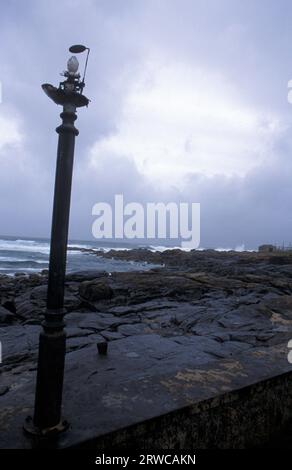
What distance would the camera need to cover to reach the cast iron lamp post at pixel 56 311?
2178mm

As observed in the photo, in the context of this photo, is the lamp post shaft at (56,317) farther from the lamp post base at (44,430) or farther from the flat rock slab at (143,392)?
the flat rock slab at (143,392)

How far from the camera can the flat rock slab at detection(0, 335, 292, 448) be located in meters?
2.27

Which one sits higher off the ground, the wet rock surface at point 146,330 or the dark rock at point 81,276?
the dark rock at point 81,276

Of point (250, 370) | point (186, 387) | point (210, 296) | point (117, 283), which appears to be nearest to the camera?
point (186, 387)

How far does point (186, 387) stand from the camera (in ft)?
9.24

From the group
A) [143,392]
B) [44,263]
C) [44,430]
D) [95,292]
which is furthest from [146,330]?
[44,263]

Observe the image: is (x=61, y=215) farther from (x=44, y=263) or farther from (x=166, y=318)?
(x=44, y=263)

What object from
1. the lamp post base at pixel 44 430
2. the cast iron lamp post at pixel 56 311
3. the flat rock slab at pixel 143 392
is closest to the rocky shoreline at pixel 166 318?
the flat rock slab at pixel 143 392

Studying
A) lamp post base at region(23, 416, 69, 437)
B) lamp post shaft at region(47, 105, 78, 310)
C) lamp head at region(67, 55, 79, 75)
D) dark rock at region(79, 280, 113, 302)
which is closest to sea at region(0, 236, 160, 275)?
dark rock at region(79, 280, 113, 302)

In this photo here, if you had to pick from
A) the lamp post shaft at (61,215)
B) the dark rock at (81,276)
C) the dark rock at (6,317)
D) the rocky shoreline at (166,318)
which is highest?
the lamp post shaft at (61,215)

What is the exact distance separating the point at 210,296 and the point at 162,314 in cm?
287

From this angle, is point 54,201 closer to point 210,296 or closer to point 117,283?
point 210,296

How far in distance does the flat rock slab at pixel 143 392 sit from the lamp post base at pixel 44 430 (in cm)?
4
